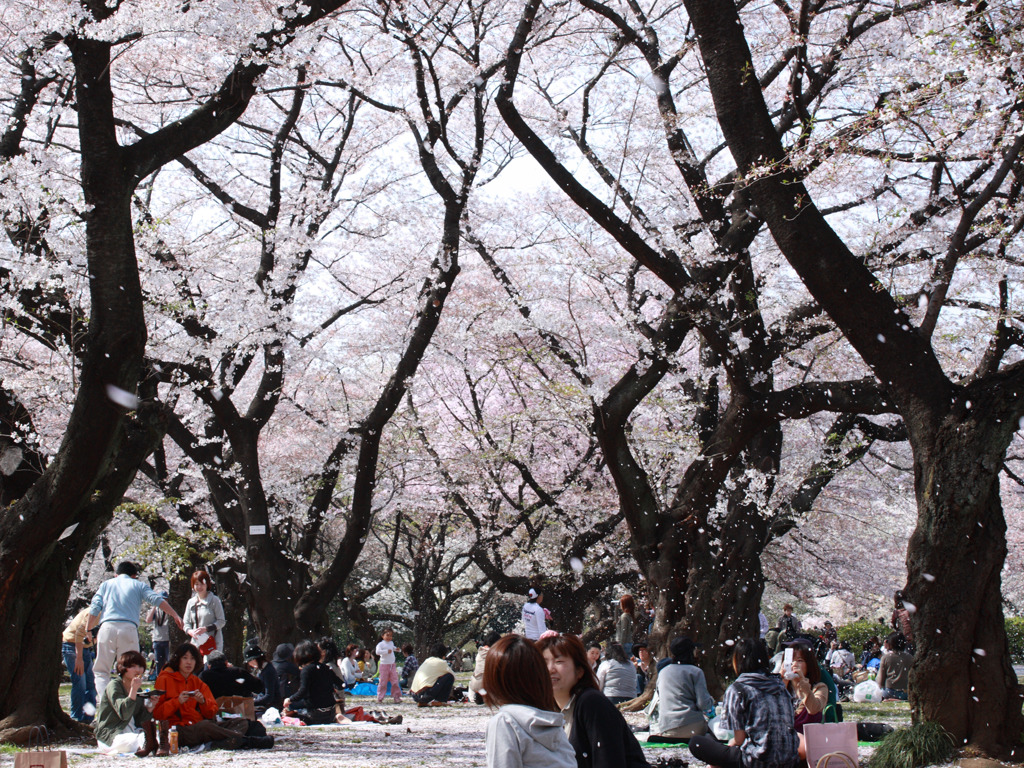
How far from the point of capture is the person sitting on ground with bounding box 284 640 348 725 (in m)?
8.96

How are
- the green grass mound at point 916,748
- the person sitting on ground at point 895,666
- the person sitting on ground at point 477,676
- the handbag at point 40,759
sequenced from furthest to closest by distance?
the person sitting on ground at point 895,666
the person sitting on ground at point 477,676
the green grass mound at point 916,748
the handbag at point 40,759

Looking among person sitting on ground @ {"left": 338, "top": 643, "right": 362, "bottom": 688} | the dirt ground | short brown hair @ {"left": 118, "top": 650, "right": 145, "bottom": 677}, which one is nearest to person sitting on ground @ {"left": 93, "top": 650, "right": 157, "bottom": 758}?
short brown hair @ {"left": 118, "top": 650, "right": 145, "bottom": 677}

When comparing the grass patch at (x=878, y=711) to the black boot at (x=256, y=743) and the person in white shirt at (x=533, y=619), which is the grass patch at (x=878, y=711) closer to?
the person in white shirt at (x=533, y=619)

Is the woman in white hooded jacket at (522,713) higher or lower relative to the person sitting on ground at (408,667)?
higher

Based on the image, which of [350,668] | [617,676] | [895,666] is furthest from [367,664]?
[895,666]

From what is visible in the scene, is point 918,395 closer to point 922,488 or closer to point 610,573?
point 922,488

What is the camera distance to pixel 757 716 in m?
4.47

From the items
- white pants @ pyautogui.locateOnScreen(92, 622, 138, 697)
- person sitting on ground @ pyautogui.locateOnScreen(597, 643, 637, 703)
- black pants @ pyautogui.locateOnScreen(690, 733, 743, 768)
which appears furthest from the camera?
person sitting on ground @ pyautogui.locateOnScreen(597, 643, 637, 703)

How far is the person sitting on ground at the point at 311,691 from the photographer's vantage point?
8.96 meters

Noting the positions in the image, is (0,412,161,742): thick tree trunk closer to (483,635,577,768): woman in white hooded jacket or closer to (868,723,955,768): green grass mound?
(483,635,577,768): woman in white hooded jacket

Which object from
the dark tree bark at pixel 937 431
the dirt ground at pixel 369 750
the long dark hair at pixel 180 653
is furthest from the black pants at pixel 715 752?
the long dark hair at pixel 180 653

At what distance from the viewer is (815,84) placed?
8875 millimetres

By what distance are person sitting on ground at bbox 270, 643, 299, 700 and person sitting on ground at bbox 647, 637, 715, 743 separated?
4275 mm

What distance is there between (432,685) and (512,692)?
10.00 m
